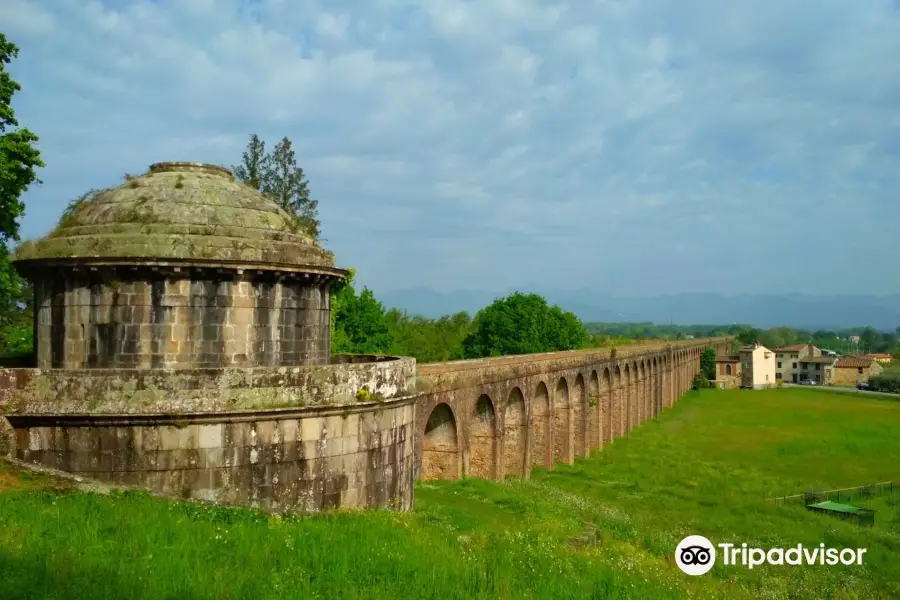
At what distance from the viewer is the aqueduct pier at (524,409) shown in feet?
75.2

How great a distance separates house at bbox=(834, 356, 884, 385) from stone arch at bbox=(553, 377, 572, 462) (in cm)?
7680

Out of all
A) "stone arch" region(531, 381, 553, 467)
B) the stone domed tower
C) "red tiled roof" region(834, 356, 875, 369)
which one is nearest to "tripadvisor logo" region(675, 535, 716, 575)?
the stone domed tower

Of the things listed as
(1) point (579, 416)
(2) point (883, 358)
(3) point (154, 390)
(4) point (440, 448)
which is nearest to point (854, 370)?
(2) point (883, 358)

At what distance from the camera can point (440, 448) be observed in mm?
23453

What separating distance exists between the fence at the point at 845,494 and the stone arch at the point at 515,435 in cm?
982

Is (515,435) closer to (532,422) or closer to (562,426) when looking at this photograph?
(532,422)

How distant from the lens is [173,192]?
12.8 metres

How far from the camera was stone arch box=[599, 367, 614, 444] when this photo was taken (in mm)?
41875

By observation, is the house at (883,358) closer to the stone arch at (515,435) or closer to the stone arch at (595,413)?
the stone arch at (595,413)

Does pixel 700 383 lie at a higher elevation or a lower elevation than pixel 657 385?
lower

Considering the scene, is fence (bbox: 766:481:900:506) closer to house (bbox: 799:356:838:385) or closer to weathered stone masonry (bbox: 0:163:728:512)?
weathered stone masonry (bbox: 0:163:728:512)

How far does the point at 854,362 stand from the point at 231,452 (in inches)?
4170

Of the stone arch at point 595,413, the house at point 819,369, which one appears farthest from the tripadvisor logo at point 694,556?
the house at point 819,369

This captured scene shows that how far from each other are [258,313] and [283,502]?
3.36 meters
